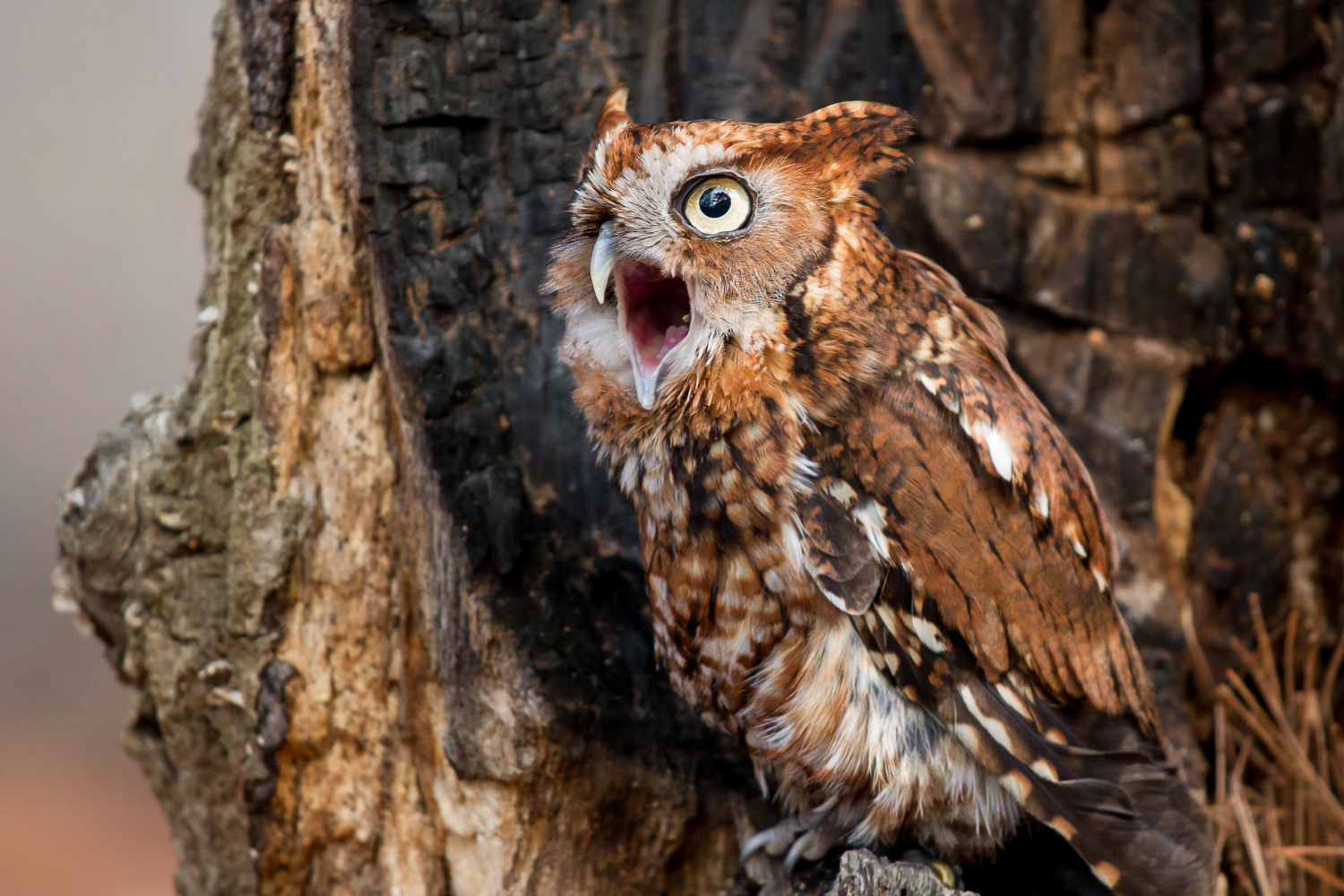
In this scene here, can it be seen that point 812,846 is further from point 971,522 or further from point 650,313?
point 650,313

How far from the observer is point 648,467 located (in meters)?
1.38

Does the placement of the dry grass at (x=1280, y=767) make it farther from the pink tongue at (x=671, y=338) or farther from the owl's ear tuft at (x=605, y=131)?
the owl's ear tuft at (x=605, y=131)

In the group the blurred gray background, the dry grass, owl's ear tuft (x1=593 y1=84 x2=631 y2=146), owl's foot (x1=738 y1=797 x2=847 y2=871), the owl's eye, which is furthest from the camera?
the blurred gray background

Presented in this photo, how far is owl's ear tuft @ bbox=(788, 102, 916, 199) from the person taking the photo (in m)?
1.27

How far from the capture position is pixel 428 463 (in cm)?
163

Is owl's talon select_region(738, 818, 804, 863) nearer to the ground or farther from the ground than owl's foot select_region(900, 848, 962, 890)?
nearer to the ground

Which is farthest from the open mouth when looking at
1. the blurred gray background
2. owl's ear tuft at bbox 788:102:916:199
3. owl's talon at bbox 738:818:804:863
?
the blurred gray background

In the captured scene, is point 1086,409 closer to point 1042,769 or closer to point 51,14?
point 1042,769

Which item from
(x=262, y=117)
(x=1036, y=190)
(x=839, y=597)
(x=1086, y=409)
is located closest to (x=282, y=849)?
(x=839, y=597)

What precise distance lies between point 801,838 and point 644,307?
968 millimetres

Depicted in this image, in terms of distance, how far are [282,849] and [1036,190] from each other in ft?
6.73

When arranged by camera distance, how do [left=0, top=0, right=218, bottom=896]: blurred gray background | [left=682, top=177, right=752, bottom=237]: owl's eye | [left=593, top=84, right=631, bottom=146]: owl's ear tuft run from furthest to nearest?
[left=0, top=0, right=218, bottom=896]: blurred gray background
[left=593, top=84, right=631, bottom=146]: owl's ear tuft
[left=682, top=177, right=752, bottom=237]: owl's eye

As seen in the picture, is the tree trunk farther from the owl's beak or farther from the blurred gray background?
the blurred gray background

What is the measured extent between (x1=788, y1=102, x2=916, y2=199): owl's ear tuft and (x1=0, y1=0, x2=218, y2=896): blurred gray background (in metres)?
2.73
